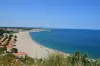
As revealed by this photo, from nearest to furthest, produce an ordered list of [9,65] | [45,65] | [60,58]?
[9,65], [45,65], [60,58]

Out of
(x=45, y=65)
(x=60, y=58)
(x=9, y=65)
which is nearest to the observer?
(x=9, y=65)

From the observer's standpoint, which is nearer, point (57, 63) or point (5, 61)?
point (5, 61)

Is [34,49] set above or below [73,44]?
below

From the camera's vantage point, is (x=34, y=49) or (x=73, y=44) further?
(x=73, y=44)

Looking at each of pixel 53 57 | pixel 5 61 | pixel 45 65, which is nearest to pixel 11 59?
pixel 5 61

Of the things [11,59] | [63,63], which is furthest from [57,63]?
[11,59]

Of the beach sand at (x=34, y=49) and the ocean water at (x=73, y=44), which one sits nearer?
the beach sand at (x=34, y=49)

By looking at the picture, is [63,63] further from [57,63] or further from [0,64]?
[0,64]

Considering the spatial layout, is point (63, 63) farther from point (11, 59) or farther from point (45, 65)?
point (11, 59)

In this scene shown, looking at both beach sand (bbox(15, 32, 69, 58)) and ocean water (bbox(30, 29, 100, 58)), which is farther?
ocean water (bbox(30, 29, 100, 58))
